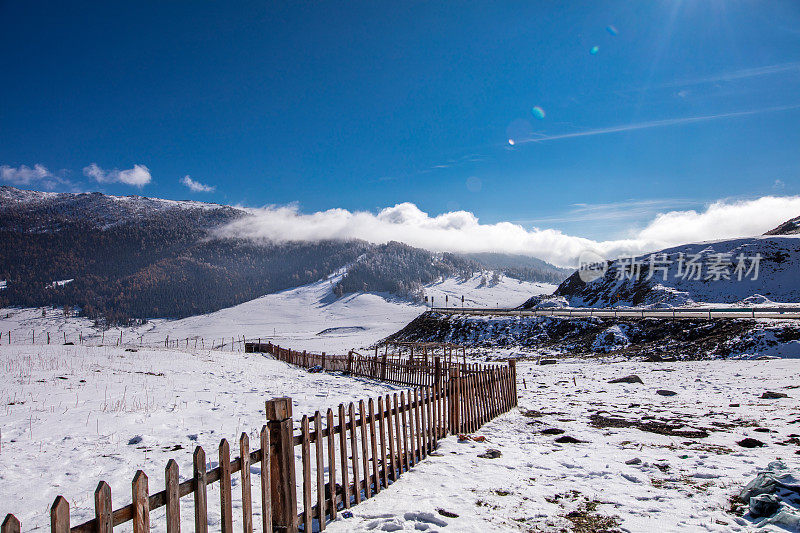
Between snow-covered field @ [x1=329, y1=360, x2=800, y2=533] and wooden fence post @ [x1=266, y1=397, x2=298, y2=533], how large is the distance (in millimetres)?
842

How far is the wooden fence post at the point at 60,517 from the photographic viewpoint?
7.32 feet

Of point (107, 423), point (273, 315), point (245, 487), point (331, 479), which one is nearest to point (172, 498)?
point (245, 487)

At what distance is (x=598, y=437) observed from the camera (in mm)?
8719

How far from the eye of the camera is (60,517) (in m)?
2.31

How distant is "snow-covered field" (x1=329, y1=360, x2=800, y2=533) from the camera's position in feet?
15.9

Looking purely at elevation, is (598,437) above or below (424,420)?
below

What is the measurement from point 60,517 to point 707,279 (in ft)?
208

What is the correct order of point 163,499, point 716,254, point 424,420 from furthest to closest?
point 716,254 → point 424,420 → point 163,499

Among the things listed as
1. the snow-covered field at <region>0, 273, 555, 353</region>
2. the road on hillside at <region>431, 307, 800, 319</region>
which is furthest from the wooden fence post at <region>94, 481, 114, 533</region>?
the snow-covered field at <region>0, 273, 555, 353</region>

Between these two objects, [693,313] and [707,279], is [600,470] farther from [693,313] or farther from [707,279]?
[707,279]

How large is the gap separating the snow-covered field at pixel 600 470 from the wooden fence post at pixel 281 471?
842 mm

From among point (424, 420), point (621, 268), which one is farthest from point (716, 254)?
point (424, 420)

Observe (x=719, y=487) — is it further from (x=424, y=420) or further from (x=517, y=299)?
(x=517, y=299)

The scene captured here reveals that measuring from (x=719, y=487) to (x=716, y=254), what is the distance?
210 ft
